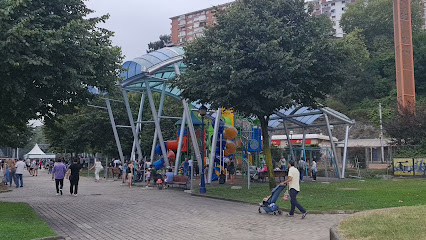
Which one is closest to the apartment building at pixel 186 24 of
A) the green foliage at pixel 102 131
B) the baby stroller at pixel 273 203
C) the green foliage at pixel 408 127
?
the green foliage at pixel 102 131

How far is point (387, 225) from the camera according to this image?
26.0 feet

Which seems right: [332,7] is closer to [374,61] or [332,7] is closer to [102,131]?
[374,61]

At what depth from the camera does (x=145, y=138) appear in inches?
1699

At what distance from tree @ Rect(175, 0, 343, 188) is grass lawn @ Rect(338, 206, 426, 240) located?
23.8 feet

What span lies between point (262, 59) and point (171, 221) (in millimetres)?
7934

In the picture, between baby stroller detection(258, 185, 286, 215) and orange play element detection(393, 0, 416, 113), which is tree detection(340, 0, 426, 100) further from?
baby stroller detection(258, 185, 286, 215)

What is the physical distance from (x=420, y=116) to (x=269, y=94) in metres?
19.5

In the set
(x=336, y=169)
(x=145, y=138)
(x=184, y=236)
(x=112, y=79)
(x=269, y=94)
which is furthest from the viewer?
(x=145, y=138)

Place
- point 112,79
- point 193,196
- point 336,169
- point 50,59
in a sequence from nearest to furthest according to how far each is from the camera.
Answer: point 50,59 → point 112,79 → point 193,196 → point 336,169

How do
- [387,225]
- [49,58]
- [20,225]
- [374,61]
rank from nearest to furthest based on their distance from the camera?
[387,225], [20,225], [49,58], [374,61]

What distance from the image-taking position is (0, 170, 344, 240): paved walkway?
945cm

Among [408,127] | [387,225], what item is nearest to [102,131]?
[408,127]

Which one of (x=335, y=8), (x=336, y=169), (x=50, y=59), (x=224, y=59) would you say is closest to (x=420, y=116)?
(x=336, y=169)

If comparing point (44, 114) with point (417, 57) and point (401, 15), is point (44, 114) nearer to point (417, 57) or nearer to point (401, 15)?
point (401, 15)
